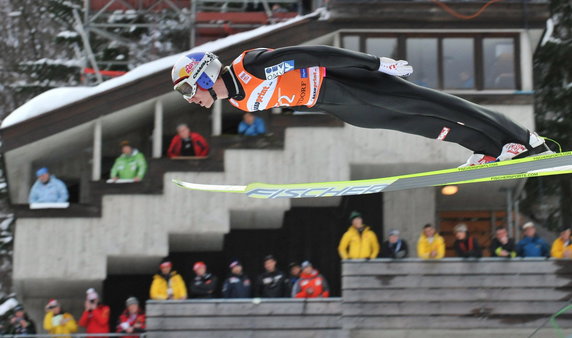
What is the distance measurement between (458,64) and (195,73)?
804 cm

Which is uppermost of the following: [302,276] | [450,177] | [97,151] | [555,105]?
[555,105]

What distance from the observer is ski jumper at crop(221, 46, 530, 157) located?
7.25 m

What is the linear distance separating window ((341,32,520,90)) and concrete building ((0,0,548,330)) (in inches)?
0.6

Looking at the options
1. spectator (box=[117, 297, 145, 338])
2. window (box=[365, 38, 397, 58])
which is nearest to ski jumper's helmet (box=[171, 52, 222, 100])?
spectator (box=[117, 297, 145, 338])

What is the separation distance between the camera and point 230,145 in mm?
14352

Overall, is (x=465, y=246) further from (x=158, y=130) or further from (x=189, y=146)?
(x=158, y=130)

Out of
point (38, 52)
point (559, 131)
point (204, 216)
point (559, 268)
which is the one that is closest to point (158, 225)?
point (204, 216)

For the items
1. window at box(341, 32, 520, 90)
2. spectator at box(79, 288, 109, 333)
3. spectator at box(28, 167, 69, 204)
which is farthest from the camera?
window at box(341, 32, 520, 90)

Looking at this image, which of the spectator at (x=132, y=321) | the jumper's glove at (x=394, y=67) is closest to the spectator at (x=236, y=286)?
the spectator at (x=132, y=321)

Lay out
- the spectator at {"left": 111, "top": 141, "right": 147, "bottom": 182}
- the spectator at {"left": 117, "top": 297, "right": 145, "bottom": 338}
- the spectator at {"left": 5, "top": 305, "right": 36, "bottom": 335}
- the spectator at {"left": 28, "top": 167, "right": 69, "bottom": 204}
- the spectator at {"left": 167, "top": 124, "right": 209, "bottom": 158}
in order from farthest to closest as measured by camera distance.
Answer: the spectator at {"left": 167, "top": 124, "right": 209, "bottom": 158} < the spectator at {"left": 111, "top": 141, "right": 147, "bottom": 182} < the spectator at {"left": 28, "top": 167, "right": 69, "bottom": 204} < the spectator at {"left": 5, "top": 305, "right": 36, "bottom": 335} < the spectator at {"left": 117, "top": 297, "right": 145, "bottom": 338}

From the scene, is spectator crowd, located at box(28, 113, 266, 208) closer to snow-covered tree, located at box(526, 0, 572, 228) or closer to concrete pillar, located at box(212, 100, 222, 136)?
concrete pillar, located at box(212, 100, 222, 136)

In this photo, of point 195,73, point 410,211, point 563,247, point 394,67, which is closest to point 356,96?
point 394,67

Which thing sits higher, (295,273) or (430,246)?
(430,246)

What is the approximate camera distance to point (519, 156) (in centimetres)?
789
